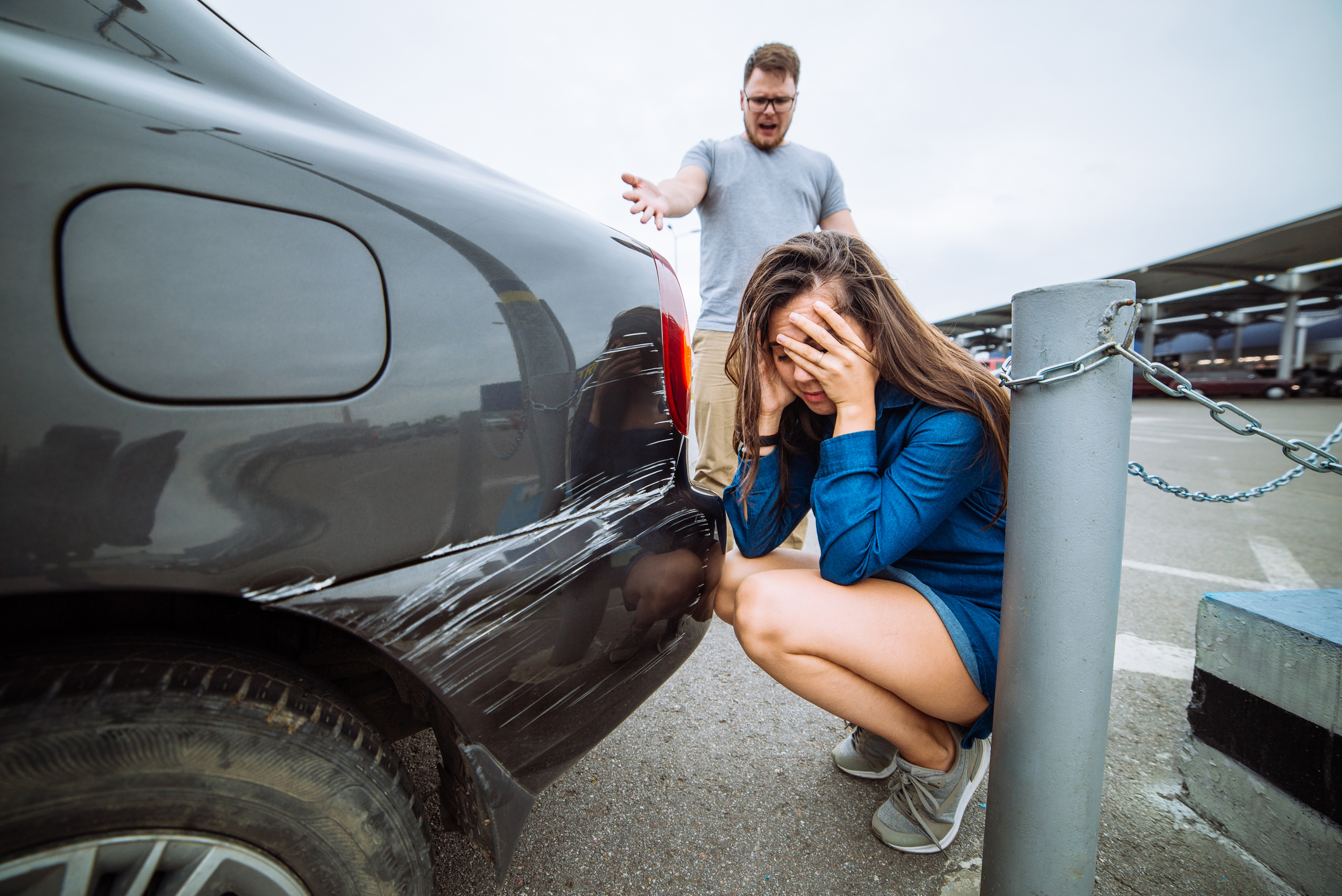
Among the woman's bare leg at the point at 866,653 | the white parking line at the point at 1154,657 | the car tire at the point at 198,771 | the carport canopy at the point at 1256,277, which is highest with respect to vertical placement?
the carport canopy at the point at 1256,277

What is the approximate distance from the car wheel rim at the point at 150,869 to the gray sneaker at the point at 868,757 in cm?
124

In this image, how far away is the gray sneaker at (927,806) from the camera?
4.26 feet

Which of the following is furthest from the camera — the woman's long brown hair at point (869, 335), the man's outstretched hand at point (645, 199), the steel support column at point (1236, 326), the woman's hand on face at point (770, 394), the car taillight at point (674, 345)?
the steel support column at point (1236, 326)

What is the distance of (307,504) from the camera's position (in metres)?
0.70

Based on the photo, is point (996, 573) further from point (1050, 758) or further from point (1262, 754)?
point (1262, 754)

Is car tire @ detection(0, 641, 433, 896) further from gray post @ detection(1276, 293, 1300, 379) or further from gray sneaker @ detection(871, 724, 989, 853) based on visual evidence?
gray post @ detection(1276, 293, 1300, 379)

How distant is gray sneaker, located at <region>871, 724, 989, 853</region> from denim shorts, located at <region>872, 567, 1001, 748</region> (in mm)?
94

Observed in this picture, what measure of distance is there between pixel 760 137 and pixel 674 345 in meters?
1.86

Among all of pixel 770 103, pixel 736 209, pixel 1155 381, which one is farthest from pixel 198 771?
pixel 770 103

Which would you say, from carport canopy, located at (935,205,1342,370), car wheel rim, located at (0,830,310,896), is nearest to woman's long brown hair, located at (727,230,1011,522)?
car wheel rim, located at (0,830,310,896)

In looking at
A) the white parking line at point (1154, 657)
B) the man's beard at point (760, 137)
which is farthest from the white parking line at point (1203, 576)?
the man's beard at point (760, 137)

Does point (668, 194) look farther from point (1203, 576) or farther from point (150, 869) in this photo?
point (1203, 576)

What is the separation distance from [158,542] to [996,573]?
1.42 m

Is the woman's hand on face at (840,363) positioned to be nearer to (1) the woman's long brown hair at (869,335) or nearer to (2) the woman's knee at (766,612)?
(1) the woman's long brown hair at (869,335)
